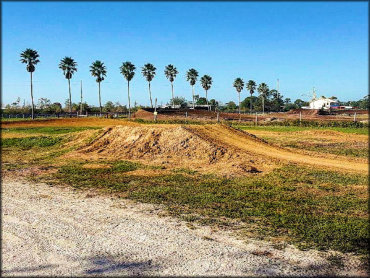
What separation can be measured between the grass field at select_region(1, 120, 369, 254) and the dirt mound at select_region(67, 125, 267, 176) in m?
0.91

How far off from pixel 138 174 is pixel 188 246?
8248 millimetres

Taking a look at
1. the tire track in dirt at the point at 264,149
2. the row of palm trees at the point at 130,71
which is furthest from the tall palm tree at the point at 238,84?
the tire track in dirt at the point at 264,149

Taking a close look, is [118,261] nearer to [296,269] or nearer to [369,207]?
[296,269]

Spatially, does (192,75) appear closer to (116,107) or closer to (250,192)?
(116,107)

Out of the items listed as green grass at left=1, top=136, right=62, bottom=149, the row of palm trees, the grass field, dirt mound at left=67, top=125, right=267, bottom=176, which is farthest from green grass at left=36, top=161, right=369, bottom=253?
the row of palm trees

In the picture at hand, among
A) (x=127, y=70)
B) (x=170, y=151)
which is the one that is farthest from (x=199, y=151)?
(x=127, y=70)

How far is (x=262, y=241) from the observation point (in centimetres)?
751

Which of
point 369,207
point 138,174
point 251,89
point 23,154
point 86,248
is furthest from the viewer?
point 251,89

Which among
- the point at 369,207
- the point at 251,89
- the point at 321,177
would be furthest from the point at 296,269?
the point at 251,89

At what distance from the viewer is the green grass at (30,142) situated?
2520cm

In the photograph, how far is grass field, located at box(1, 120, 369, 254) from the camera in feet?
26.6

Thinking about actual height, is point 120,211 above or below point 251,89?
below

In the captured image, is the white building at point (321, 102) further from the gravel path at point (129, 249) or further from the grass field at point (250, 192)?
the gravel path at point (129, 249)

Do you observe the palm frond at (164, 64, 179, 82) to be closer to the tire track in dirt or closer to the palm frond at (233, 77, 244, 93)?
Answer: the palm frond at (233, 77, 244, 93)
